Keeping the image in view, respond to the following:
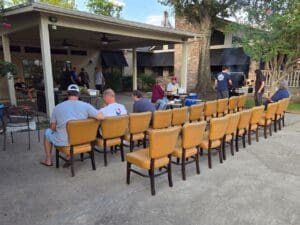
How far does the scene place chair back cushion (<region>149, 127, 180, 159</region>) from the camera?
9.67 ft

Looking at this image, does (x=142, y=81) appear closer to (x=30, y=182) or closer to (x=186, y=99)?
(x=186, y=99)

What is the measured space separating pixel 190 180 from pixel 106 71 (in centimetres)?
1341

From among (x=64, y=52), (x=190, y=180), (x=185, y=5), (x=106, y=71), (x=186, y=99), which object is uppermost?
(x=185, y=5)

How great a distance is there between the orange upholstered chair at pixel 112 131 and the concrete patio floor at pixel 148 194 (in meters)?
0.37

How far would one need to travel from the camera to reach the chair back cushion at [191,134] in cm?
335

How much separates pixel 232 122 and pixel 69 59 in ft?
37.8

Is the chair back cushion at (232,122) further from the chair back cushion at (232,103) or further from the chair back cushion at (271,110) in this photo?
the chair back cushion at (232,103)

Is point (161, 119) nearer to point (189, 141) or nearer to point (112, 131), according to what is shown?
point (112, 131)

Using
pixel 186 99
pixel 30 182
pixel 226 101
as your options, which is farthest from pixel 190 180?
pixel 186 99

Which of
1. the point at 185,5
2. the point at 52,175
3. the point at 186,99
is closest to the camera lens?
the point at 52,175

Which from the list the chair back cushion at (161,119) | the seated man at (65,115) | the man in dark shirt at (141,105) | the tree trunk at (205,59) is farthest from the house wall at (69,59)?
the chair back cushion at (161,119)

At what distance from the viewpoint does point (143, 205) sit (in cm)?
287

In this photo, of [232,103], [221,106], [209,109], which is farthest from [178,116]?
[232,103]

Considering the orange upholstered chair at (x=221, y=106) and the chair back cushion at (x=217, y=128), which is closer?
the chair back cushion at (x=217, y=128)
